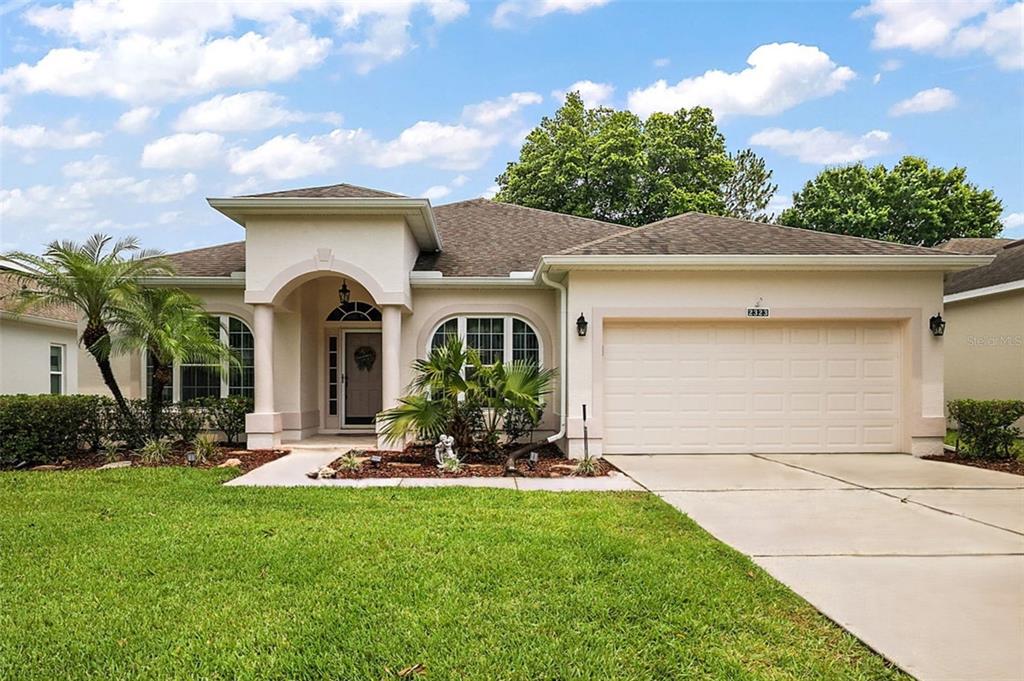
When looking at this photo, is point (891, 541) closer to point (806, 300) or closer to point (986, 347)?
point (806, 300)

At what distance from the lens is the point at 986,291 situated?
13.7 metres

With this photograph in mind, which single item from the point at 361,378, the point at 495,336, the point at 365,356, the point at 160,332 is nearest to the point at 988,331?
the point at 495,336

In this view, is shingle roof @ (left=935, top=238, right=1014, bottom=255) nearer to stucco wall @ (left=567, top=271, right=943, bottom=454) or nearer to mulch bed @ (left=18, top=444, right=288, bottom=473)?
stucco wall @ (left=567, top=271, right=943, bottom=454)

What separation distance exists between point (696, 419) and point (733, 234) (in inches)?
136

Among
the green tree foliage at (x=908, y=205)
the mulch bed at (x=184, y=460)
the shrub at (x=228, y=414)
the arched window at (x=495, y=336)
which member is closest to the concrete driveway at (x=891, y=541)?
the arched window at (x=495, y=336)

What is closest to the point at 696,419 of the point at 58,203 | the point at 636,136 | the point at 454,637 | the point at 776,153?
the point at 454,637

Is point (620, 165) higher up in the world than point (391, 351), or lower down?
higher up

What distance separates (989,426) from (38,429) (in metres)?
14.6

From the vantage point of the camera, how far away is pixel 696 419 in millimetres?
10703

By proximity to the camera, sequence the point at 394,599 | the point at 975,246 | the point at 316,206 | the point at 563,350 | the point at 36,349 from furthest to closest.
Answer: the point at 975,246 → the point at 36,349 → the point at 563,350 → the point at 316,206 → the point at 394,599

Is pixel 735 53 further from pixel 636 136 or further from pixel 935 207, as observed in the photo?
pixel 935 207

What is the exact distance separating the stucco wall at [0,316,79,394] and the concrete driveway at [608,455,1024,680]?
14.6 metres

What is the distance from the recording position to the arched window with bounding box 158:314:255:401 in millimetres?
12320

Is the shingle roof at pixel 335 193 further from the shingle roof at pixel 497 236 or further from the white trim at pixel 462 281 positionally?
the shingle roof at pixel 497 236
